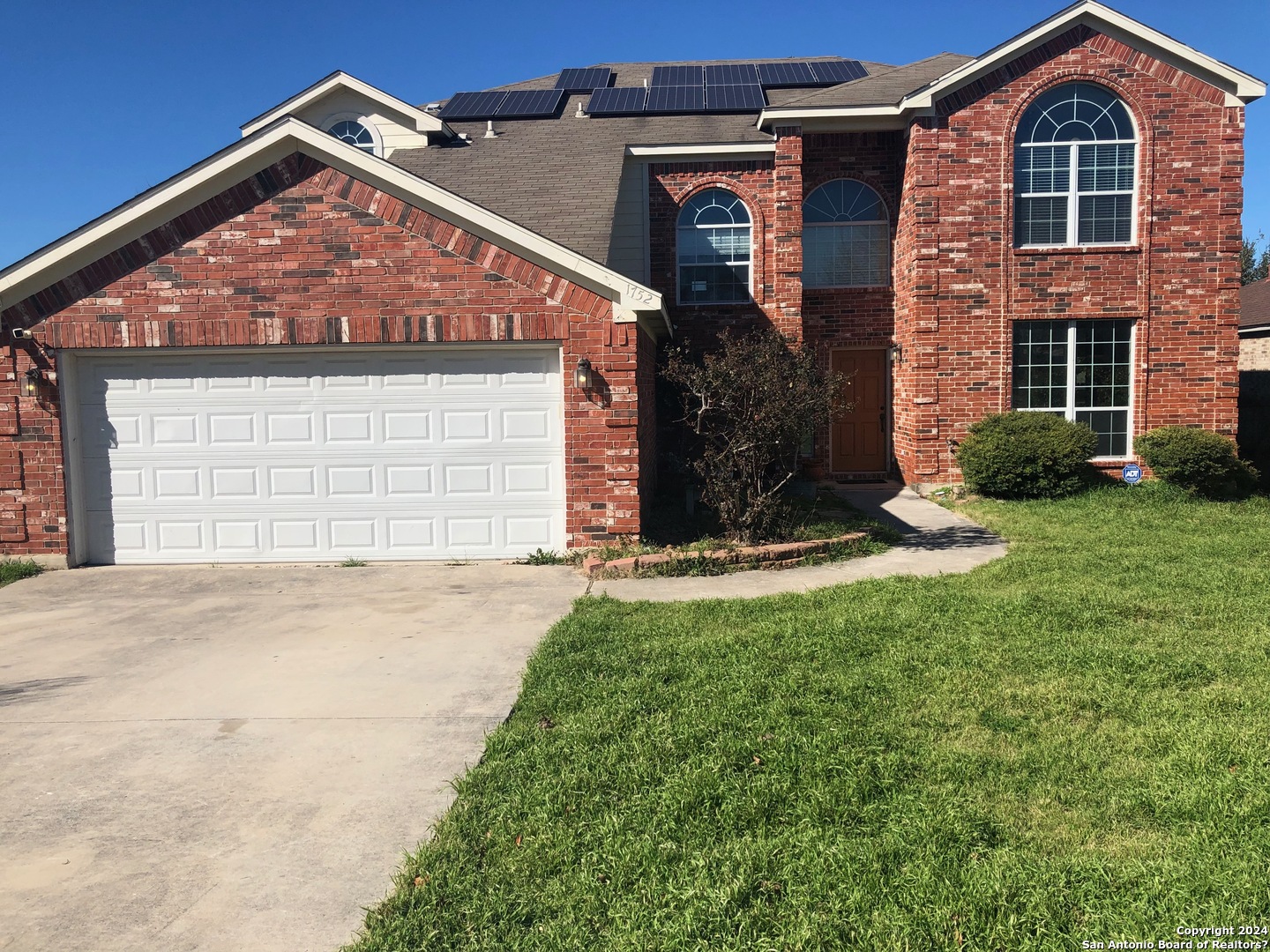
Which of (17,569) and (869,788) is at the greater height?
(17,569)

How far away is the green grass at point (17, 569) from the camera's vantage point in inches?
389

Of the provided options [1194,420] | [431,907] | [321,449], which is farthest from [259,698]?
[1194,420]

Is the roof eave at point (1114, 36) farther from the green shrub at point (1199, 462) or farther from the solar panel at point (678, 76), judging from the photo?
the solar panel at point (678, 76)

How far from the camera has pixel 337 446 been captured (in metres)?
10.4

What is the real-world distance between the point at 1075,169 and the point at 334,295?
1151cm

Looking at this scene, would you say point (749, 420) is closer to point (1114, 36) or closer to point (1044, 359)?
point (1044, 359)

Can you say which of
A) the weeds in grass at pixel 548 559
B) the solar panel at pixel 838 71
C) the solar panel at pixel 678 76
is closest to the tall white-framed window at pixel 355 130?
the solar panel at pixel 678 76

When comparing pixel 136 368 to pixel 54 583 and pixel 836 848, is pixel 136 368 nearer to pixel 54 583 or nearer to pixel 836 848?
pixel 54 583

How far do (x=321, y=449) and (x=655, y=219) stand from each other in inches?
321

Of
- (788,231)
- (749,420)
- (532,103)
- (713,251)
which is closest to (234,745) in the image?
(749,420)

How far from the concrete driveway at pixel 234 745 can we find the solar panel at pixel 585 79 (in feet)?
44.5

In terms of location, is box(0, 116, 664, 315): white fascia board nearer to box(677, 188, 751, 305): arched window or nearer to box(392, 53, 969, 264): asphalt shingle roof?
box(392, 53, 969, 264): asphalt shingle roof

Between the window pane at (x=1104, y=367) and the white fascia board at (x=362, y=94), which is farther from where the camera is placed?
the white fascia board at (x=362, y=94)

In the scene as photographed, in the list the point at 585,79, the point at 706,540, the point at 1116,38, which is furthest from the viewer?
the point at 585,79
